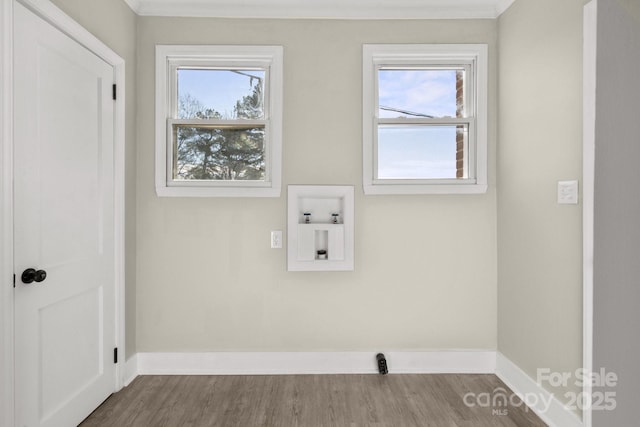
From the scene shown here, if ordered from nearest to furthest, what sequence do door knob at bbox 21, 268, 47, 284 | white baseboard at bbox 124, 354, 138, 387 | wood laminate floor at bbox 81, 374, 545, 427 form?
door knob at bbox 21, 268, 47, 284, wood laminate floor at bbox 81, 374, 545, 427, white baseboard at bbox 124, 354, 138, 387

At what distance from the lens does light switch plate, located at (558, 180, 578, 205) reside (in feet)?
6.37

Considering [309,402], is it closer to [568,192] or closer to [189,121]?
[568,192]

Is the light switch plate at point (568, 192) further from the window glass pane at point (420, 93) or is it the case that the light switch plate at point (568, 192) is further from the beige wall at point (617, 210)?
the beige wall at point (617, 210)

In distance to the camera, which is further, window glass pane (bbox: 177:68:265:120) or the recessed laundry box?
window glass pane (bbox: 177:68:265:120)

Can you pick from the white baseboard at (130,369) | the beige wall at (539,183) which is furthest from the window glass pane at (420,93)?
the white baseboard at (130,369)

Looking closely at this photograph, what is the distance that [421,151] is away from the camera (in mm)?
2893

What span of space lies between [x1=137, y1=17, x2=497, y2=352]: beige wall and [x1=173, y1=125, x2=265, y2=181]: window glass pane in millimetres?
193

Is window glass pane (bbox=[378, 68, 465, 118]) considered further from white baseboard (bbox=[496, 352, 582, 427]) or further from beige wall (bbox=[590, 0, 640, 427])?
beige wall (bbox=[590, 0, 640, 427])

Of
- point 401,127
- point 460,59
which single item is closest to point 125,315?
point 401,127

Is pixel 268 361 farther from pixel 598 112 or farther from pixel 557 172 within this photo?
pixel 598 112

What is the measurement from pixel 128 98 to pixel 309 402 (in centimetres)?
228

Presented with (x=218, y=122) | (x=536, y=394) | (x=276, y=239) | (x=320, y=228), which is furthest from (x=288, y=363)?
(x=218, y=122)

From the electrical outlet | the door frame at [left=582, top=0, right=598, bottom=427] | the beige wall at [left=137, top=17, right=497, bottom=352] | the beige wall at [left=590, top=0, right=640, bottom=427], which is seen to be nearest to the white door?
the beige wall at [left=137, top=17, right=497, bottom=352]

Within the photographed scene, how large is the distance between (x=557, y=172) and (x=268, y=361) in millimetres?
2171
